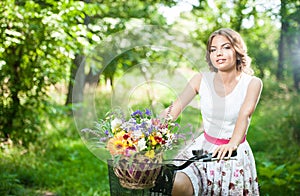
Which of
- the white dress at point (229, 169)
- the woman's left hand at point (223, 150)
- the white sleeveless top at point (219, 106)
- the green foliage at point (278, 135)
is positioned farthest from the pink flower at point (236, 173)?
the green foliage at point (278, 135)

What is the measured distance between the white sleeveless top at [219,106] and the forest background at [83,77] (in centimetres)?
9

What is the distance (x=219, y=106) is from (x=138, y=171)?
60 cm

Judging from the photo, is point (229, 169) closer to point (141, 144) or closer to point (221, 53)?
point (221, 53)

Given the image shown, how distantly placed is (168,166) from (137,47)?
675 mm

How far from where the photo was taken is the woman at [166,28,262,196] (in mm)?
2511

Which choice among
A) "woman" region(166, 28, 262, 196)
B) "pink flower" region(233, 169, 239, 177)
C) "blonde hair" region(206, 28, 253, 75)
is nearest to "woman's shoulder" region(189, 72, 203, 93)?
"woman" region(166, 28, 262, 196)

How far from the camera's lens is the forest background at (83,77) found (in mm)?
2377

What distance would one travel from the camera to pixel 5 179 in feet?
13.9

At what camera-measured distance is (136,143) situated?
203 centimetres

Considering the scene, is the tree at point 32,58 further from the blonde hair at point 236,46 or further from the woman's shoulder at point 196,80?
the woman's shoulder at point 196,80

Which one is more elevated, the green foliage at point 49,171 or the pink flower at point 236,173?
the pink flower at point 236,173

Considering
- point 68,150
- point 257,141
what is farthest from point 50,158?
point 257,141

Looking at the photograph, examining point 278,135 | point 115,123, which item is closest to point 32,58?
point 115,123

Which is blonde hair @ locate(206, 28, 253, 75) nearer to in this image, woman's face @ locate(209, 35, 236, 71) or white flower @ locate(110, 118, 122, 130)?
woman's face @ locate(209, 35, 236, 71)
